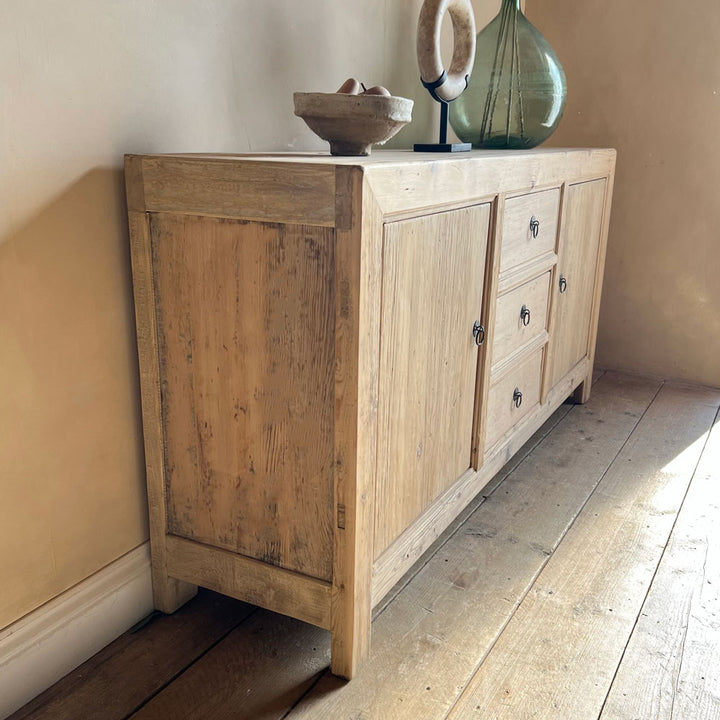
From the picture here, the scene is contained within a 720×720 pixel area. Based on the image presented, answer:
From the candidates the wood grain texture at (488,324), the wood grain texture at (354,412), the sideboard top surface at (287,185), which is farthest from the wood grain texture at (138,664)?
the sideboard top surface at (287,185)

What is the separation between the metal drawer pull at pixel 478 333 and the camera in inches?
58.9

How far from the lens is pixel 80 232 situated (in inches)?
45.3

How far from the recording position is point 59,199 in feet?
3.62

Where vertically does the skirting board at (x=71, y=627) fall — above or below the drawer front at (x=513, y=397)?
below

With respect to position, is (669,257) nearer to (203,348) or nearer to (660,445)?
(660,445)

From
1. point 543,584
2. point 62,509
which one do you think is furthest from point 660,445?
point 62,509

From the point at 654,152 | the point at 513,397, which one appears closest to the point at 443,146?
the point at 513,397

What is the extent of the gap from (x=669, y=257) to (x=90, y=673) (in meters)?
2.35

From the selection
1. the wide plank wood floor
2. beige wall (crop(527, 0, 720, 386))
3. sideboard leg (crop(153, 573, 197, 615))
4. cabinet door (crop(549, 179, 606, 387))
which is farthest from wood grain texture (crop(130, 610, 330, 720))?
beige wall (crop(527, 0, 720, 386))

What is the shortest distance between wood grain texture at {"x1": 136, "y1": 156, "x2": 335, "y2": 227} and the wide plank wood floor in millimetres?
735

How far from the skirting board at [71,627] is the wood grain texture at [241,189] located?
0.64 meters

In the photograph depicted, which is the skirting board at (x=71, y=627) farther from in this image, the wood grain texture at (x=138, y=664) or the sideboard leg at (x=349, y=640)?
the sideboard leg at (x=349, y=640)

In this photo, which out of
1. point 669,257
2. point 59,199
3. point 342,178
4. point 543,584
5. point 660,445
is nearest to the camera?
point 342,178

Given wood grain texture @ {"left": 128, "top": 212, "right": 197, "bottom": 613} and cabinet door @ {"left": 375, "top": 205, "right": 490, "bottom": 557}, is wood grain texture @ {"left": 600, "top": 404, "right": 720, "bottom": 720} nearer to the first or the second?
cabinet door @ {"left": 375, "top": 205, "right": 490, "bottom": 557}
